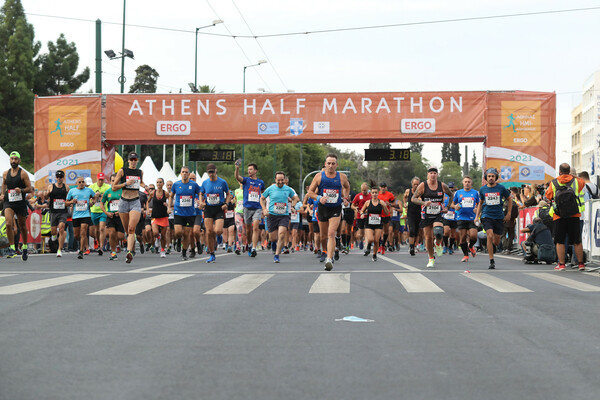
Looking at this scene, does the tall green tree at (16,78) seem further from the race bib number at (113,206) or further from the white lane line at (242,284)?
the white lane line at (242,284)

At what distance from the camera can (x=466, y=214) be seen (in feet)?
68.7

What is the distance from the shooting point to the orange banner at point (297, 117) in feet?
101

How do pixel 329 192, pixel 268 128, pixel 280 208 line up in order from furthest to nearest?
pixel 268 128 → pixel 280 208 → pixel 329 192

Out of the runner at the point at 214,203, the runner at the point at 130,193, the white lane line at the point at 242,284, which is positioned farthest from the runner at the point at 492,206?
the runner at the point at 130,193

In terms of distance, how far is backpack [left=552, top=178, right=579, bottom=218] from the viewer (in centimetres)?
1495

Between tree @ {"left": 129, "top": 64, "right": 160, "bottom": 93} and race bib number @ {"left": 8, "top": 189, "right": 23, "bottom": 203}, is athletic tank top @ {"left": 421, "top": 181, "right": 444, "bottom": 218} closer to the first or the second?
race bib number @ {"left": 8, "top": 189, "right": 23, "bottom": 203}

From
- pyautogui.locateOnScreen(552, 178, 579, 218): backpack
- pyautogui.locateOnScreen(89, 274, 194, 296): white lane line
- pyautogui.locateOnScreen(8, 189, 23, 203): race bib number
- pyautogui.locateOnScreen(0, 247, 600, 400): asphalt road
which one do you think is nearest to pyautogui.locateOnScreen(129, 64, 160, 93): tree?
pyautogui.locateOnScreen(8, 189, 23, 203): race bib number

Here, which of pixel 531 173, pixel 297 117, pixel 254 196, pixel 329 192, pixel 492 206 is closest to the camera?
pixel 329 192

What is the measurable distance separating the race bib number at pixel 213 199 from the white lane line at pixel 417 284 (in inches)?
252

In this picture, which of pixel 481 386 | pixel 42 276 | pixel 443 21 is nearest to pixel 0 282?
pixel 42 276

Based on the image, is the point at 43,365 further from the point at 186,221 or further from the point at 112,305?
the point at 186,221

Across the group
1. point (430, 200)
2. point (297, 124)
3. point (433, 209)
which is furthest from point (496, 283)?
point (297, 124)

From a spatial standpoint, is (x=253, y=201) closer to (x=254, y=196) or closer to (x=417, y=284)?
(x=254, y=196)

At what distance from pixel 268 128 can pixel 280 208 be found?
497 inches
